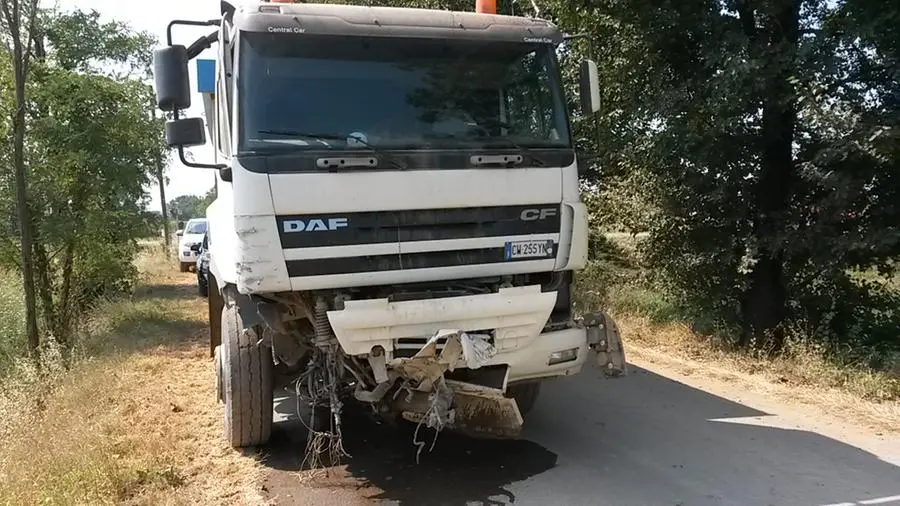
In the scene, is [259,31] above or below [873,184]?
above

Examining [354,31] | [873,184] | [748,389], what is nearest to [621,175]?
[873,184]

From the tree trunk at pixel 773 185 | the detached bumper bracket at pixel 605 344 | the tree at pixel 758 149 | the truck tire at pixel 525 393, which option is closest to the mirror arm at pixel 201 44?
the detached bumper bracket at pixel 605 344

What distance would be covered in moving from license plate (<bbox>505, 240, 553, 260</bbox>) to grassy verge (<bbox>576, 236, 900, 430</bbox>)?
3.33m

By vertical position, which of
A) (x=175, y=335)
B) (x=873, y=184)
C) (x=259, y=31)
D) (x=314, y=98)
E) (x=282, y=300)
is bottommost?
(x=175, y=335)

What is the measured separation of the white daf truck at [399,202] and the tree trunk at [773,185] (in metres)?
3.86

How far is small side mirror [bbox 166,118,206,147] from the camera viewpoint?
187 inches

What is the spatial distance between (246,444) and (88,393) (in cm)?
306

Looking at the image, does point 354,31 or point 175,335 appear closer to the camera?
point 354,31

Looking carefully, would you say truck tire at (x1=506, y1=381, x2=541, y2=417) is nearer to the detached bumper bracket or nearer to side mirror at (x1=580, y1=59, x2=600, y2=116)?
the detached bumper bracket

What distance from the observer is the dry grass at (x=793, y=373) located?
21.2ft

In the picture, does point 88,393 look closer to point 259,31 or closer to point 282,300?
point 282,300

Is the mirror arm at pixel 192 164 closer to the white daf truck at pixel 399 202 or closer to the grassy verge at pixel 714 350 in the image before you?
the white daf truck at pixel 399 202

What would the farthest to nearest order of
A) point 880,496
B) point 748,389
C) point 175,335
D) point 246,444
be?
point 175,335, point 748,389, point 246,444, point 880,496

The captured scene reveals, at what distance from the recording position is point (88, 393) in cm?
762
